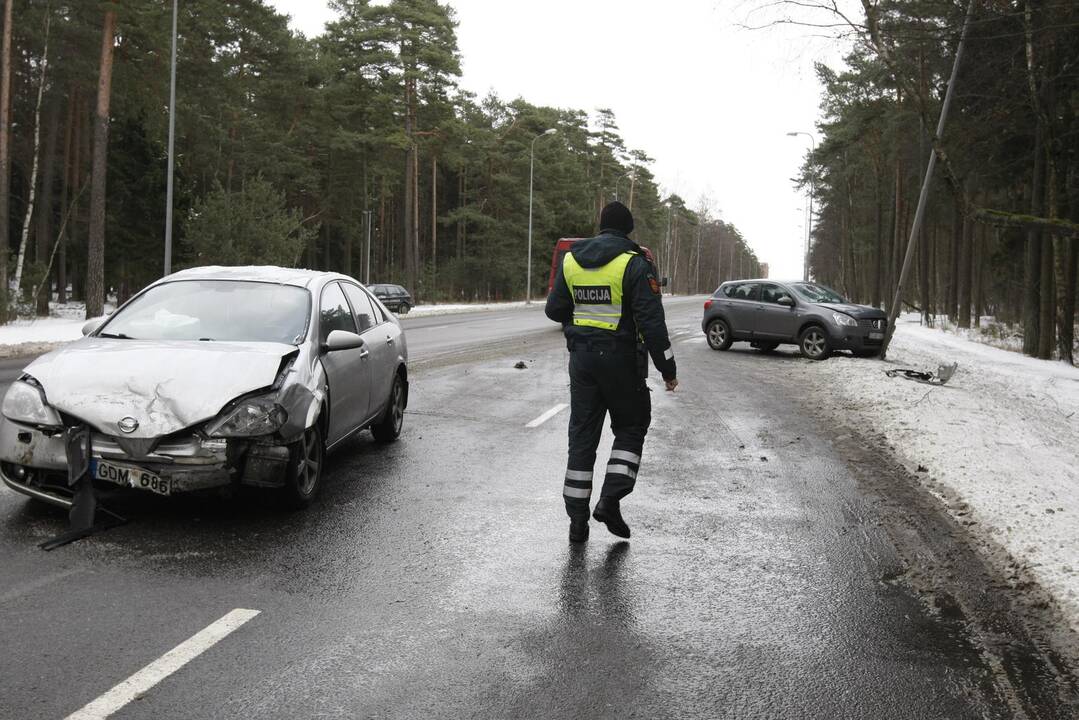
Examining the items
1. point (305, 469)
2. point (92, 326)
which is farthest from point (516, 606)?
point (92, 326)

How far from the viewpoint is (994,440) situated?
9.20 m

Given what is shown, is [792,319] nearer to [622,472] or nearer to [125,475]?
[622,472]

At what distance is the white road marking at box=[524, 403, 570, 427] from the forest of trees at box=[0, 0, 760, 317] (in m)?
20.6

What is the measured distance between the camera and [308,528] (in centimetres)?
558

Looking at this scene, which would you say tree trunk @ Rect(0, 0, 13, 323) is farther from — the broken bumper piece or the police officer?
the police officer

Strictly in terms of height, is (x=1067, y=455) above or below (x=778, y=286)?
below

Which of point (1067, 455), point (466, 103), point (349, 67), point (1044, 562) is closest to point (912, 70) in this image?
point (1067, 455)

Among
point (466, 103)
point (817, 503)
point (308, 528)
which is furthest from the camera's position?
point (466, 103)

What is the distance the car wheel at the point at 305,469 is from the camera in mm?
5613

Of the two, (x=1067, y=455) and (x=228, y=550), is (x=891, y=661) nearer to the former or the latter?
(x=228, y=550)

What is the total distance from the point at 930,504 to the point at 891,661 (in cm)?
330

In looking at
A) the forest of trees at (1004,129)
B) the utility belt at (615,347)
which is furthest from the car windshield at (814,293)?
the utility belt at (615,347)

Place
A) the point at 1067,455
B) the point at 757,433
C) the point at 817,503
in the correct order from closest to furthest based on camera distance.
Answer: the point at 817,503
the point at 1067,455
the point at 757,433

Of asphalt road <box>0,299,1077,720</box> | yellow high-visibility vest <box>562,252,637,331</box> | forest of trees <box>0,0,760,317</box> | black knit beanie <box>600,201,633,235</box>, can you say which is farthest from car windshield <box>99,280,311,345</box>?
forest of trees <box>0,0,760,317</box>
